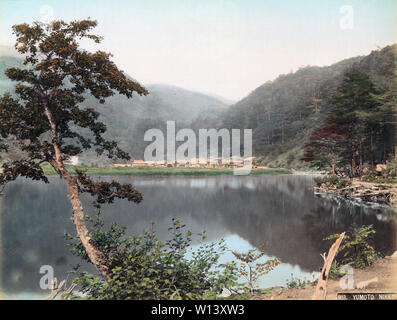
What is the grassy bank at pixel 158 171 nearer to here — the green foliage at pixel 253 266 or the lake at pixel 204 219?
the lake at pixel 204 219

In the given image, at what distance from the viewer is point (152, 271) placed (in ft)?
12.5

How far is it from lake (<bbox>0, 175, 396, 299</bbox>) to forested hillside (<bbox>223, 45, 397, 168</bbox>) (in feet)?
2.32

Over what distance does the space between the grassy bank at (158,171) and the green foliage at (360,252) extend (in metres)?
1.63

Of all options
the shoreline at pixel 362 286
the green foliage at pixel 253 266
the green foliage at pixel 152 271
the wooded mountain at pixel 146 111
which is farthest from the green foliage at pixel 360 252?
the wooded mountain at pixel 146 111

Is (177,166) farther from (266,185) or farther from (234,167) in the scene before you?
(266,185)

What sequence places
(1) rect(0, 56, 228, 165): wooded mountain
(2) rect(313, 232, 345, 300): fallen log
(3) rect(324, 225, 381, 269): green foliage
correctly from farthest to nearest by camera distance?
(1) rect(0, 56, 228, 165): wooded mountain
(3) rect(324, 225, 381, 269): green foliage
(2) rect(313, 232, 345, 300): fallen log

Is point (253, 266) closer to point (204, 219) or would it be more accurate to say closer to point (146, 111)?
point (204, 219)

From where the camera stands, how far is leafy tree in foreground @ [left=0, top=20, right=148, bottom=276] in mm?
3959

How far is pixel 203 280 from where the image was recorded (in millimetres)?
4078

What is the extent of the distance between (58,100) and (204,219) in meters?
2.97

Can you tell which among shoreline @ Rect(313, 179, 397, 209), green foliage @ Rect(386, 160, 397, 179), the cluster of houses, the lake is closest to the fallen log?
the lake

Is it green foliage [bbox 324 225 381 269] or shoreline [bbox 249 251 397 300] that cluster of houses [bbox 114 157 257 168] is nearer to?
green foliage [bbox 324 225 381 269]

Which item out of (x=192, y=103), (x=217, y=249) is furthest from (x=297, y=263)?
(x=192, y=103)

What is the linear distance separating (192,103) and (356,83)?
328cm
